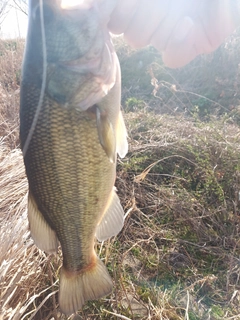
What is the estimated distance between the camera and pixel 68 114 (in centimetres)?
147

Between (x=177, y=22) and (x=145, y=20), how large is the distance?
0.14 metres

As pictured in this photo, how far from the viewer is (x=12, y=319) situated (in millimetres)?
2102

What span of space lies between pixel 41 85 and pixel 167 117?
14.6 feet

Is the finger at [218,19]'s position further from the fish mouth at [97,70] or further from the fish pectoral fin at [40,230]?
the fish pectoral fin at [40,230]

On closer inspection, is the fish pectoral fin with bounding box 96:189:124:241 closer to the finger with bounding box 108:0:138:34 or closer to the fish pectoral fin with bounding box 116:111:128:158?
the fish pectoral fin with bounding box 116:111:128:158

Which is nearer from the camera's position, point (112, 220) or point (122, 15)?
point (122, 15)

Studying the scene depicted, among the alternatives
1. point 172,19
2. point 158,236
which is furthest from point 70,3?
point 158,236

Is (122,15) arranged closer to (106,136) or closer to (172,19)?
(172,19)

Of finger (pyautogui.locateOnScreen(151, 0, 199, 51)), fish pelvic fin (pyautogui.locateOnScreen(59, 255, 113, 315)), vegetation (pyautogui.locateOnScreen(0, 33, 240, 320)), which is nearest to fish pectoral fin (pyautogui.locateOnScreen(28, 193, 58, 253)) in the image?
fish pelvic fin (pyautogui.locateOnScreen(59, 255, 113, 315))

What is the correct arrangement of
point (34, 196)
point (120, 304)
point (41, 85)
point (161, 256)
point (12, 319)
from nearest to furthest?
point (41, 85), point (34, 196), point (12, 319), point (120, 304), point (161, 256)

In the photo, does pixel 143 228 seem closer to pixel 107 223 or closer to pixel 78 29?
pixel 107 223

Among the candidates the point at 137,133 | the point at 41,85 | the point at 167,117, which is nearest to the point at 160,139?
the point at 137,133

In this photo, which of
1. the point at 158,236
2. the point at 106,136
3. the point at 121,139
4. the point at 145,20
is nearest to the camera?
the point at 106,136

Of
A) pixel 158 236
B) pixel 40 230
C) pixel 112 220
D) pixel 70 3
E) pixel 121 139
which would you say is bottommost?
pixel 158 236
